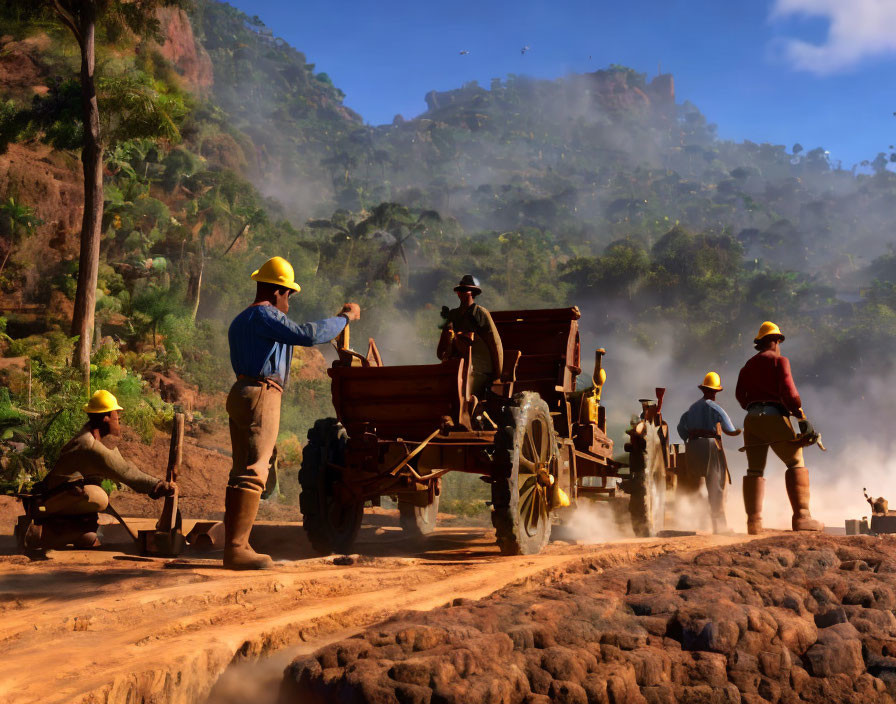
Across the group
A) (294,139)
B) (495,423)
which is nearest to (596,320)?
(495,423)

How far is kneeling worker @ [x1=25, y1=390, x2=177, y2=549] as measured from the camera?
22.2 feet

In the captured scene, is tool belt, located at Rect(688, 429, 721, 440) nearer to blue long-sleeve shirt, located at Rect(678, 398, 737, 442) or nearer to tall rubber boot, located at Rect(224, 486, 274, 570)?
blue long-sleeve shirt, located at Rect(678, 398, 737, 442)

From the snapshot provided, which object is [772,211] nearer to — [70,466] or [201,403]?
[201,403]

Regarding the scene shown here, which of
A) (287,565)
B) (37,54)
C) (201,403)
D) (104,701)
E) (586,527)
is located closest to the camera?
(104,701)

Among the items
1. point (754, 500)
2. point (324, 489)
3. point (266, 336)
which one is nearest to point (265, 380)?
point (266, 336)

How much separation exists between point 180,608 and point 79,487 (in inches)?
104

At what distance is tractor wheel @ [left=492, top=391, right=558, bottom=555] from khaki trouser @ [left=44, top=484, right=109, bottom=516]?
3172 mm

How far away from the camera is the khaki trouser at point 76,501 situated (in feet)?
22.2

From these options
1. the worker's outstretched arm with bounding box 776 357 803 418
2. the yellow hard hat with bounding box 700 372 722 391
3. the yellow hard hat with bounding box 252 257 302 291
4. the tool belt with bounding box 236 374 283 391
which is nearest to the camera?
the tool belt with bounding box 236 374 283 391

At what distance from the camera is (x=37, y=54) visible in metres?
37.2

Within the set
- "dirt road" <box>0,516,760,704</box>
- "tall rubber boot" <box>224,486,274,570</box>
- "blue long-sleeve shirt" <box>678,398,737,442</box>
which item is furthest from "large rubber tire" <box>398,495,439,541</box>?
"blue long-sleeve shirt" <box>678,398,737,442</box>

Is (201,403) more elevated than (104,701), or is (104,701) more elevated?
(201,403)

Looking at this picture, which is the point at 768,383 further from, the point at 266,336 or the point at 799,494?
the point at 266,336

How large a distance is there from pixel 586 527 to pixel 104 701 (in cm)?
910
